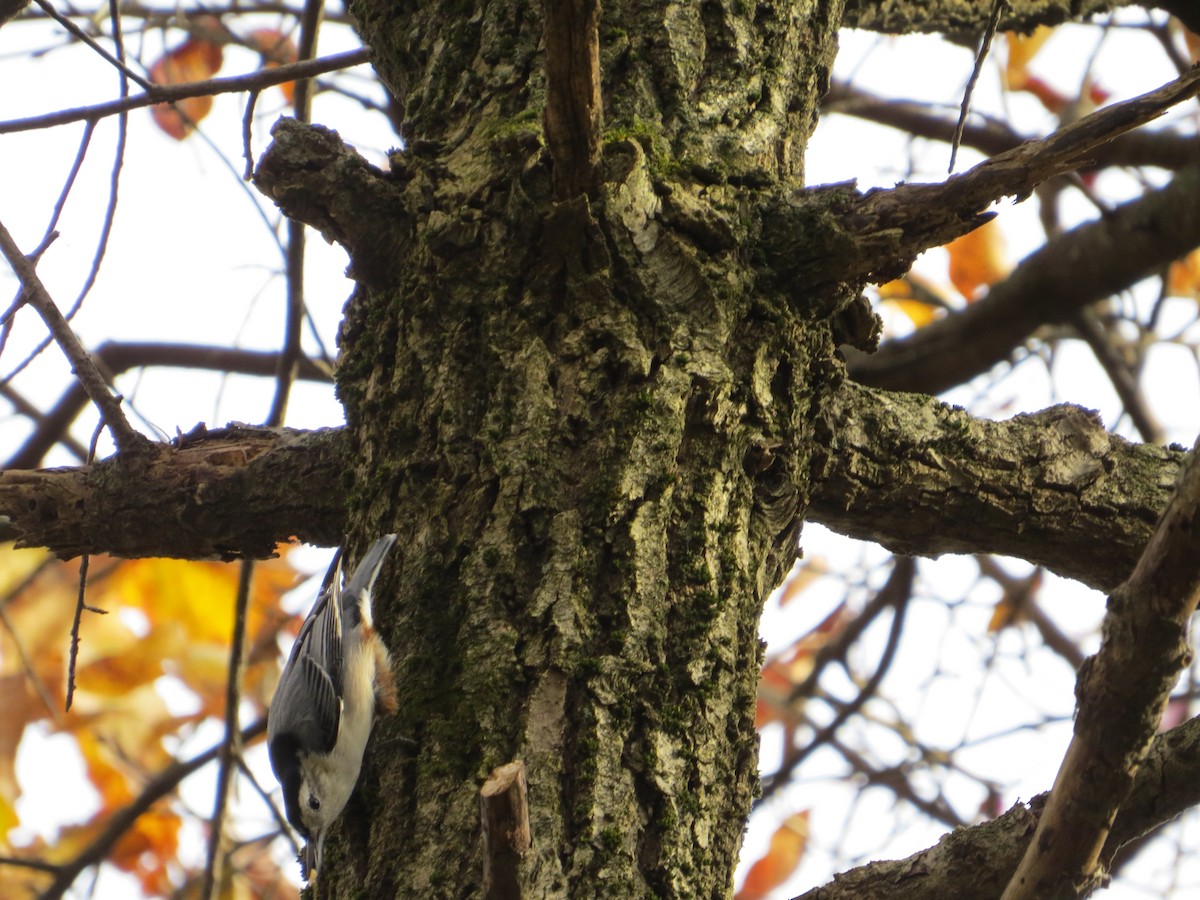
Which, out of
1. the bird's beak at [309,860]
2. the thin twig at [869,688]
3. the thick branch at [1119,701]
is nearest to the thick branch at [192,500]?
the bird's beak at [309,860]

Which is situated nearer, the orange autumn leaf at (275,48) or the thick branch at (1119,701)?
the thick branch at (1119,701)

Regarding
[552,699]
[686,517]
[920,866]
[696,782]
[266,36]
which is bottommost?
[920,866]

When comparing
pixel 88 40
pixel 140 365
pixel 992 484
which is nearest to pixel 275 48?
pixel 140 365

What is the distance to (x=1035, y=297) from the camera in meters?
3.50

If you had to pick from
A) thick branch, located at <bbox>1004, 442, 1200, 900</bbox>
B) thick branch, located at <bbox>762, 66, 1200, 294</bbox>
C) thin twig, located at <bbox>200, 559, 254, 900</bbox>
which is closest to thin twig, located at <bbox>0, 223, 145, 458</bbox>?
thin twig, located at <bbox>200, 559, 254, 900</bbox>

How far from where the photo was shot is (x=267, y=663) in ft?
15.4

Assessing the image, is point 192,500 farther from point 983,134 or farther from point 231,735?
point 983,134

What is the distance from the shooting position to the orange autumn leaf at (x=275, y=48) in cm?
427

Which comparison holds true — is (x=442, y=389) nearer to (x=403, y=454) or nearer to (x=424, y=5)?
(x=403, y=454)

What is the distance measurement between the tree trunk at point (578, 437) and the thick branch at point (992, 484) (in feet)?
0.68

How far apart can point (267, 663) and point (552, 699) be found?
3.56m

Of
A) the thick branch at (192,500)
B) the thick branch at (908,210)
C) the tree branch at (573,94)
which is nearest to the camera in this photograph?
the tree branch at (573,94)

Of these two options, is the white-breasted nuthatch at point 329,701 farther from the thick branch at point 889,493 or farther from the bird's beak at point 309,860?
the thick branch at point 889,493

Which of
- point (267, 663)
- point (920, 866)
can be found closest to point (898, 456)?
point (920, 866)
